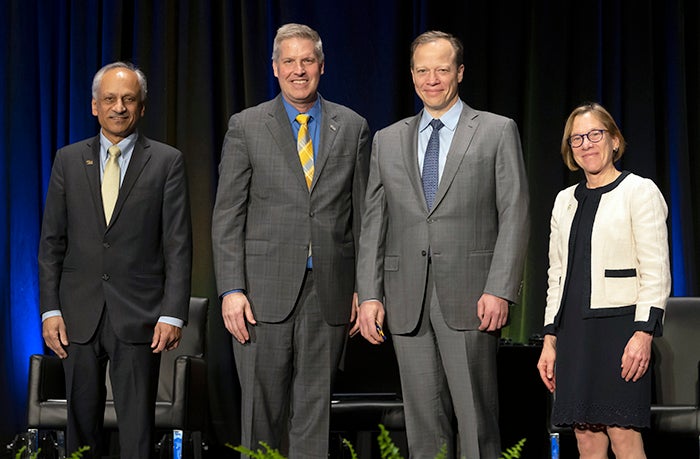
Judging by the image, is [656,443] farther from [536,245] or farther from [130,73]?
[130,73]

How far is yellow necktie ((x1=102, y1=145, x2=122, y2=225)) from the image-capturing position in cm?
345

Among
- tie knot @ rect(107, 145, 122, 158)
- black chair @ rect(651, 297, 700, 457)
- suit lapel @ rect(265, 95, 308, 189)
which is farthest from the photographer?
black chair @ rect(651, 297, 700, 457)

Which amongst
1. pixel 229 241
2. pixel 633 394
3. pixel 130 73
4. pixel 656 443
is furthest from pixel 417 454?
pixel 656 443

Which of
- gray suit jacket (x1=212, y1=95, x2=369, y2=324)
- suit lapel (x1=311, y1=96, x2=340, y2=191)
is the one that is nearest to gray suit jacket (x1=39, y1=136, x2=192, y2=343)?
gray suit jacket (x1=212, y1=95, x2=369, y2=324)

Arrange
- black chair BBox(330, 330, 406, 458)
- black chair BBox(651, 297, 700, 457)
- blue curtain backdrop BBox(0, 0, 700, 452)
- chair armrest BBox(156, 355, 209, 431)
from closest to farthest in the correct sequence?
chair armrest BBox(156, 355, 209, 431), black chair BBox(651, 297, 700, 457), black chair BBox(330, 330, 406, 458), blue curtain backdrop BBox(0, 0, 700, 452)

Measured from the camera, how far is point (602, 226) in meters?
3.23

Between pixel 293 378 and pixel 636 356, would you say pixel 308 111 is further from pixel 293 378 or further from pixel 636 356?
pixel 636 356

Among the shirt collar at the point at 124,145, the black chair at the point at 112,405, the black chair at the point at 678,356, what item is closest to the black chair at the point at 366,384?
the black chair at the point at 112,405

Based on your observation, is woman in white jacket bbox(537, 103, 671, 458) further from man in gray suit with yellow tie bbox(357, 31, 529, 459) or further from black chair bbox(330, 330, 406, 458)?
black chair bbox(330, 330, 406, 458)

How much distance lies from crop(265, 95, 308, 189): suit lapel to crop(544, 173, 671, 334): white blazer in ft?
3.21

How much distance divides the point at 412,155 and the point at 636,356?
0.95 meters

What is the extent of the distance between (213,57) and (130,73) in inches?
81.7

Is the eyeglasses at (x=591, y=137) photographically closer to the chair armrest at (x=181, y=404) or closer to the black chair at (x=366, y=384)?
the black chair at (x=366, y=384)

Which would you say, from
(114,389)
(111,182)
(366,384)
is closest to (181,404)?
(366,384)
